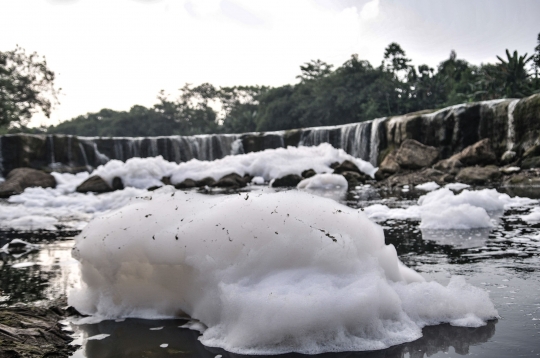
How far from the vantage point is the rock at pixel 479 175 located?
52.6 ft

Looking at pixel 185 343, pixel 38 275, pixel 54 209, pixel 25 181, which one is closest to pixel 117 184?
pixel 25 181

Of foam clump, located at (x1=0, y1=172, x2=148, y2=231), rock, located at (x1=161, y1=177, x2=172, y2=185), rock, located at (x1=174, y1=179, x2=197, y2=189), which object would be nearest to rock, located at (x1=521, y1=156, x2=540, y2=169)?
foam clump, located at (x1=0, y1=172, x2=148, y2=231)

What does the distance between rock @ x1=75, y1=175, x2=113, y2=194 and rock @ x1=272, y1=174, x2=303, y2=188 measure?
7.00m

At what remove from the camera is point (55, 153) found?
2633 centimetres

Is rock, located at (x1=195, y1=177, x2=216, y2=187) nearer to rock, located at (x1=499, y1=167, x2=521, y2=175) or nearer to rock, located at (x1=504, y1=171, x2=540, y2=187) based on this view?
rock, located at (x1=499, y1=167, x2=521, y2=175)

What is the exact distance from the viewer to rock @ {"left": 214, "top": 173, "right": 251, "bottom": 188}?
68.3 feet

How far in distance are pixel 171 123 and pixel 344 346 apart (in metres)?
59.9

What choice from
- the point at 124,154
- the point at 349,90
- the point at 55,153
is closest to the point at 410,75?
the point at 349,90

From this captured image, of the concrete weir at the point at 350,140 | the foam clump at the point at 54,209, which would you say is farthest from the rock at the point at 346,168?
the foam clump at the point at 54,209

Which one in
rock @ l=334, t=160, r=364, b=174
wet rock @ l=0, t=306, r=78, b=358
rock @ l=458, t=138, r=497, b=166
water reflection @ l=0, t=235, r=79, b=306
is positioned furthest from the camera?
rock @ l=334, t=160, r=364, b=174

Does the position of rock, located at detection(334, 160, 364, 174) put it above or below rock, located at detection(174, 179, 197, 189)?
above

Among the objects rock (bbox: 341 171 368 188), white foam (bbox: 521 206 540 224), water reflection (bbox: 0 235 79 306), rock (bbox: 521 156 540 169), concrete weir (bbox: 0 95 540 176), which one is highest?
concrete weir (bbox: 0 95 540 176)

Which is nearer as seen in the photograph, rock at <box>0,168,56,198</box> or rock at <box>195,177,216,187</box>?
rock at <box>0,168,56,198</box>

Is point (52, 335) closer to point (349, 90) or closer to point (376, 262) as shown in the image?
point (376, 262)
